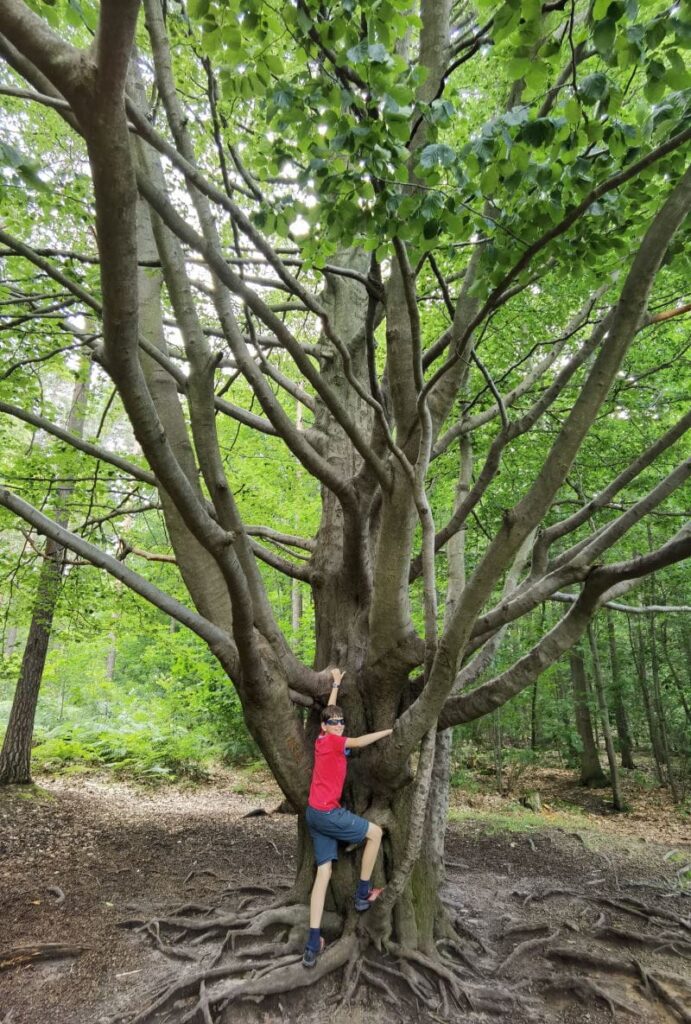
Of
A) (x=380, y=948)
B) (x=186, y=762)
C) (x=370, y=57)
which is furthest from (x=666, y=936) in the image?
(x=186, y=762)

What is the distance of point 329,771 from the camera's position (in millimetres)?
3918

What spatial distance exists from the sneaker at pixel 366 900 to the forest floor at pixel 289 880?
1.40 feet

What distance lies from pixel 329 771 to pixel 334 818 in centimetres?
29

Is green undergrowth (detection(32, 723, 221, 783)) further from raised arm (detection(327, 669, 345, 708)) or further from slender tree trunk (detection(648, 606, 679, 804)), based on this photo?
slender tree trunk (detection(648, 606, 679, 804))

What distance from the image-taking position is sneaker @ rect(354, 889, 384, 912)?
3.85 meters

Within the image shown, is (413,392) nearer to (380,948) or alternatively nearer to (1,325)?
(1,325)

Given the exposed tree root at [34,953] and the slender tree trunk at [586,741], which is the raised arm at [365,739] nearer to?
the exposed tree root at [34,953]

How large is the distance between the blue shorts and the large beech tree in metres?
0.23

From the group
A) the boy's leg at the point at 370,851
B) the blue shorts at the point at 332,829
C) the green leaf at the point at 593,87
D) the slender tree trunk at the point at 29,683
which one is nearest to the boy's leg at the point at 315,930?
the blue shorts at the point at 332,829

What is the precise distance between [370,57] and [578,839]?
29.4 ft

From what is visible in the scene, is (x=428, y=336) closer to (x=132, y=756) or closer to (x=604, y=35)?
(x=604, y=35)

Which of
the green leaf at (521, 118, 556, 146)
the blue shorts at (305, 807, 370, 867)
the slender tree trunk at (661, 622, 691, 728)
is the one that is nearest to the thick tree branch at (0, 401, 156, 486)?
the blue shorts at (305, 807, 370, 867)

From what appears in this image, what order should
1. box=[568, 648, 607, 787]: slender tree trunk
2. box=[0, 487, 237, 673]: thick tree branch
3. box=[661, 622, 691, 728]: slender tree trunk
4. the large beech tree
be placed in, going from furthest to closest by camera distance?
box=[568, 648, 607, 787]: slender tree trunk → box=[661, 622, 691, 728]: slender tree trunk → box=[0, 487, 237, 673]: thick tree branch → the large beech tree

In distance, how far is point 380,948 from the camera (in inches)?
153
